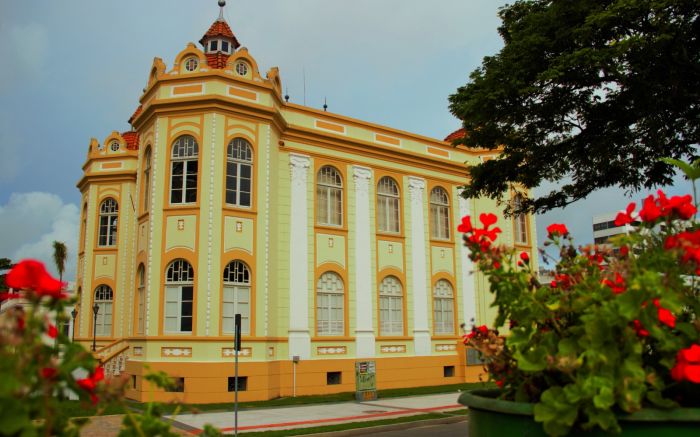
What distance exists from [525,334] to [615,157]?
36.5 ft

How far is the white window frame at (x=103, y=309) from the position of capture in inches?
1006

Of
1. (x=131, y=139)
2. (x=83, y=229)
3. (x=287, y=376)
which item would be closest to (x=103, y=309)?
(x=83, y=229)

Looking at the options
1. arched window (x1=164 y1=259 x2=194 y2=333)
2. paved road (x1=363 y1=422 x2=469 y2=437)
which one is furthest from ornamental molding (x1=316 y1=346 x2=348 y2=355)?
paved road (x1=363 y1=422 x2=469 y2=437)

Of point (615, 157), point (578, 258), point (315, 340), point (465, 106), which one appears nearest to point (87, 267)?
point (315, 340)

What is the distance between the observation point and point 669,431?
7.53 ft

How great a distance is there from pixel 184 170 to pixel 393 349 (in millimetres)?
10271

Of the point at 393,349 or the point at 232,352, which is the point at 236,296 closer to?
the point at 232,352

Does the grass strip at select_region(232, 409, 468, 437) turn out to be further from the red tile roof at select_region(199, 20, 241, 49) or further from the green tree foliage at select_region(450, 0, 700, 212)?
the red tile roof at select_region(199, 20, 241, 49)

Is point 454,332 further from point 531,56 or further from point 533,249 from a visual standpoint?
point 531,56

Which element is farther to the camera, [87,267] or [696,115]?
[87,267]

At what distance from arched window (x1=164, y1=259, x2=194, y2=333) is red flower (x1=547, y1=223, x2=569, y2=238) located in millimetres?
16915

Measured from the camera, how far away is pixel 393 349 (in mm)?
23422

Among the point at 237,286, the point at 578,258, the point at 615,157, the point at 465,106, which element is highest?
the point at 465,106

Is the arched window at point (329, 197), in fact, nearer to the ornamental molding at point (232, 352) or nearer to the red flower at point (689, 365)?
the ornamental molding at point (232, 352)
